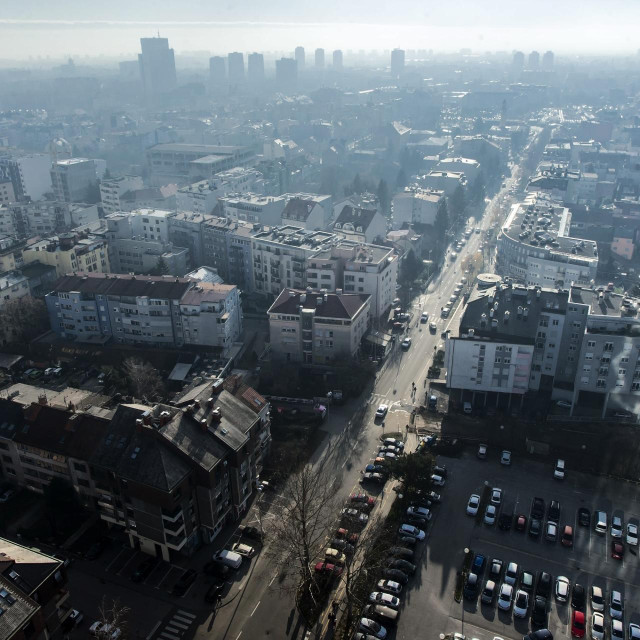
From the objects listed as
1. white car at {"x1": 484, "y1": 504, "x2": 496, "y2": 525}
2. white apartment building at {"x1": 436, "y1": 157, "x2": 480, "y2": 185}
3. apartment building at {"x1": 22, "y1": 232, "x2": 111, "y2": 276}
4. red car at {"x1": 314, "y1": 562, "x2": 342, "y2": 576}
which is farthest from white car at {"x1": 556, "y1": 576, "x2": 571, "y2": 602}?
white apartment building at {"x1": 436, "y1": 157, "x2": 480, "y2": 185}

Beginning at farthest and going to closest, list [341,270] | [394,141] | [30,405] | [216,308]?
[394,141], [341,270], [216,308], [30,405]

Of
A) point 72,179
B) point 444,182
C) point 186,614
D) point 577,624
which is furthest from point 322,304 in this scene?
point 72,179

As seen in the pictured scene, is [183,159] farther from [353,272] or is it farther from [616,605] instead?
[616,605]

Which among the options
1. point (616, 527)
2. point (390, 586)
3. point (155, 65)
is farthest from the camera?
point (155, 65)

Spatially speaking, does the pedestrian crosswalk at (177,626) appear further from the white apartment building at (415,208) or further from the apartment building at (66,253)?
the white apartment building at (415,208)

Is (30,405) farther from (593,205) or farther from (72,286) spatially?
(593,205)

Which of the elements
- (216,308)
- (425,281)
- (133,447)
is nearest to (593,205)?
(425,281)
